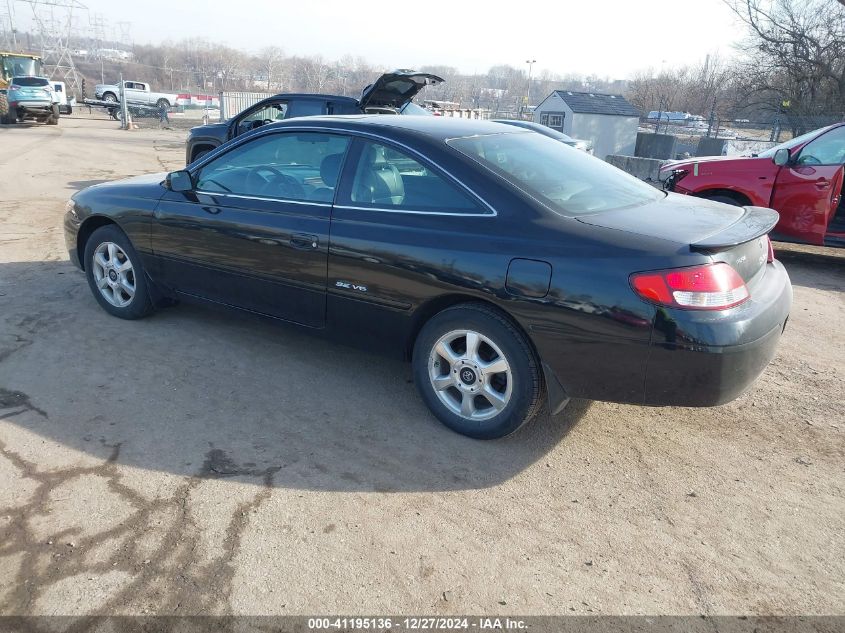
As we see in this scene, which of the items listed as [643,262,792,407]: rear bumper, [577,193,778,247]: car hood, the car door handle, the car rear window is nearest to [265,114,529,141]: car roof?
the car door handle

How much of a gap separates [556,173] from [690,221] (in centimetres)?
80

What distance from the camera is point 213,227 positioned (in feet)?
14.3

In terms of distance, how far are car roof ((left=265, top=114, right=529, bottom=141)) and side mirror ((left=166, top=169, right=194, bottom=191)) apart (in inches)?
29.4

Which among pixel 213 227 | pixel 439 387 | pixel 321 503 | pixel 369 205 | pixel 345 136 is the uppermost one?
pixel 345 136

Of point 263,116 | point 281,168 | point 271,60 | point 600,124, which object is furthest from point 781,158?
point 271,60

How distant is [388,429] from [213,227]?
1844 millimetres

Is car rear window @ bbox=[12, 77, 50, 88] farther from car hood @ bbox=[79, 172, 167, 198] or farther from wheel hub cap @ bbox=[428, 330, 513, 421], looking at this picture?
wheel hub cap @ bbox=[428, 330, 513, 421]

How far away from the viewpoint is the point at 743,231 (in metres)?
3.29

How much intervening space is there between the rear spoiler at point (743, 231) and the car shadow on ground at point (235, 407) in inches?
50.5

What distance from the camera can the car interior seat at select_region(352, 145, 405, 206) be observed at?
12.2 feet

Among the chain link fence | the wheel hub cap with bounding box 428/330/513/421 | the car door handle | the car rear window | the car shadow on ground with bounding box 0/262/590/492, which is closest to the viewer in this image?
the car shadow on ground with bounding box 0/262/590/492

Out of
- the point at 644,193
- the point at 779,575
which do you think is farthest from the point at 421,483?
the point at 644,193

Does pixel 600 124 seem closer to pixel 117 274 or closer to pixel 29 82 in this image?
pixel 29 82

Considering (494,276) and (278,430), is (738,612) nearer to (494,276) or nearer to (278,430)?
(494,276)
